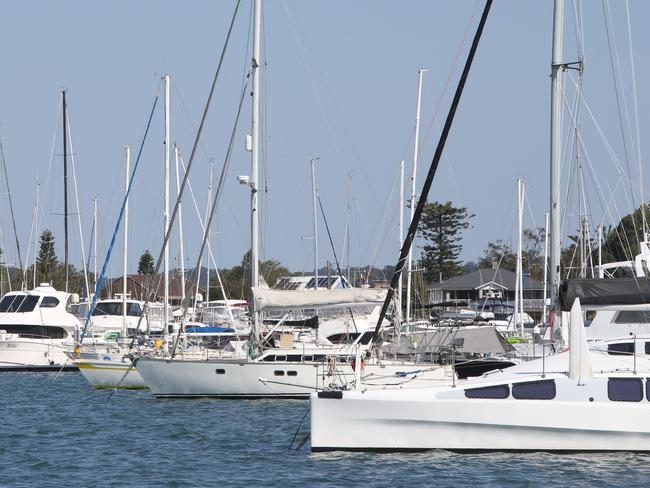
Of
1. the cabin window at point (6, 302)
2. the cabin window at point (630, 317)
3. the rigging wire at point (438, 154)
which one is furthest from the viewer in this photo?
the cabin window at point (6, 302)

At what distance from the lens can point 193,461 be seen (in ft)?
78.9

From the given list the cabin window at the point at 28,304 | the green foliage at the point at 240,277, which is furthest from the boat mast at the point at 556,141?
the green foliage at the point at 240,277

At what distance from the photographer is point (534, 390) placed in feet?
73.7

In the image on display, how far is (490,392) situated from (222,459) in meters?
5.43

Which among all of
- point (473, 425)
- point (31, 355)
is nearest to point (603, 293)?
point (473, 425)

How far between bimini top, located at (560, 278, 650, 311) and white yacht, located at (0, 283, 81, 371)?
29978 millimetres

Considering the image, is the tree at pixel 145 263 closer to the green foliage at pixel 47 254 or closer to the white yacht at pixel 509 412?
the green foliage at pixel 47 254

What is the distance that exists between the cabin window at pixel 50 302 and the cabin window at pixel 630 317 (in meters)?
32.4

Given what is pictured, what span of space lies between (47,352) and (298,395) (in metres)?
20.7

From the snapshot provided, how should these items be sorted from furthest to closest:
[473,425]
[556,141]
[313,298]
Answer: [313,298], [556,141], [473,425]

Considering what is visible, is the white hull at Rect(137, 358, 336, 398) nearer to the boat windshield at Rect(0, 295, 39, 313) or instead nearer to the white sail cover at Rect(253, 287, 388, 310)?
the white sail cover at Rect(253, 287, 388, 310)

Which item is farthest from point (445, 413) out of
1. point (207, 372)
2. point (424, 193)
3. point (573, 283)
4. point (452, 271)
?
point (452, 271)

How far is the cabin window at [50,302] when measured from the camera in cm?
5531

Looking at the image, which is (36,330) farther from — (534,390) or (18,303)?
(534,390)
